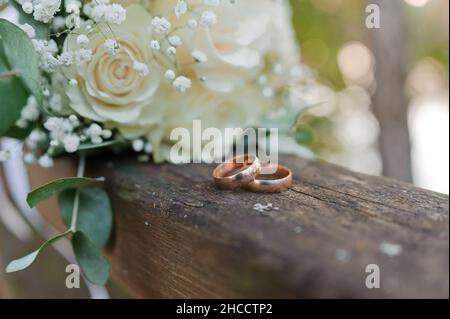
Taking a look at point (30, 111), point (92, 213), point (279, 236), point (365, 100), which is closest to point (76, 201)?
point (92, 213)

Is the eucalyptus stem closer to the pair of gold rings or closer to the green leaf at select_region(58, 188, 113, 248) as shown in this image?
the green leaf at select_region(58, 188, 113, 248)

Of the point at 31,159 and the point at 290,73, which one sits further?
the point at 290,73

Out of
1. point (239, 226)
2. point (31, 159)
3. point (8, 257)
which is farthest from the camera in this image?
point (8, 257)

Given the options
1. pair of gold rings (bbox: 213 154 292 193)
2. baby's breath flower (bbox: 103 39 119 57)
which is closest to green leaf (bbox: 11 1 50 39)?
baby's breath flower (bbox: 103 39 119 57)

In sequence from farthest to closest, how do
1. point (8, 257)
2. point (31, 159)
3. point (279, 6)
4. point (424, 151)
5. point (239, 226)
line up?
point (424, 151)
point (8, 257)
point (279, 6)
point (31, 159)
point (239, 226)
